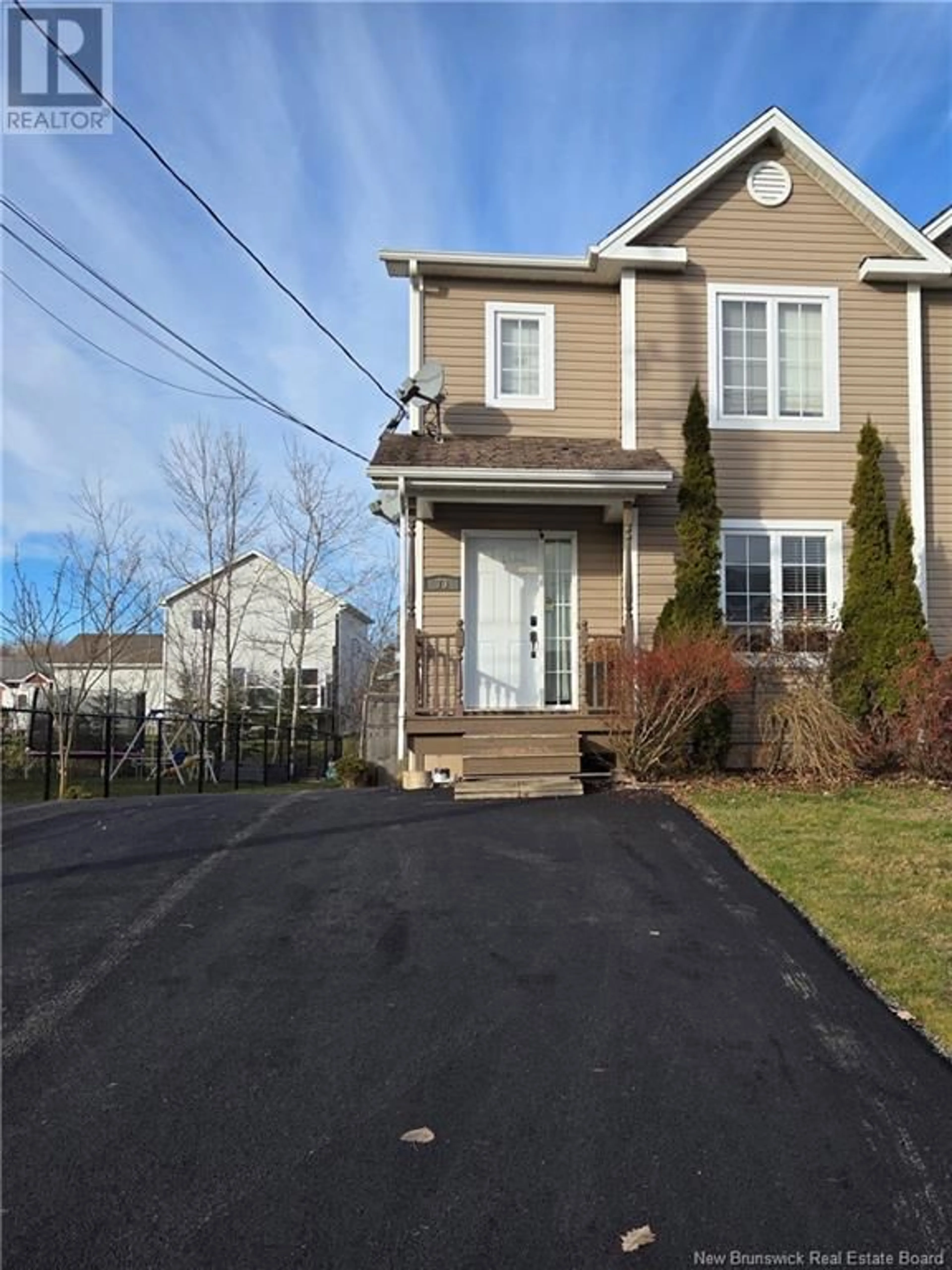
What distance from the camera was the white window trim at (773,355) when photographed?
36.2 feet

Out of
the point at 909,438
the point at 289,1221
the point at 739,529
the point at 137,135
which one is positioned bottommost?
the point at 289,1221

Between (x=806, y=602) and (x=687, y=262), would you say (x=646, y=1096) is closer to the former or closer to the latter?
(x=806, y=602)

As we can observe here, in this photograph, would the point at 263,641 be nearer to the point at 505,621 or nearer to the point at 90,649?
the point at 90,649

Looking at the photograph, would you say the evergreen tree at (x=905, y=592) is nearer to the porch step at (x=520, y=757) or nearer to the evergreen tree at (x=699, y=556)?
the evergreen tree at (x=699, y=556)

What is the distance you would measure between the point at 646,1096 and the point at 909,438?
10.2m

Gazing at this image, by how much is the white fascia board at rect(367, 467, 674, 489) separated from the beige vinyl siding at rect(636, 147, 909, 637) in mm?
874

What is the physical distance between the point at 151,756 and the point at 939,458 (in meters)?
18.0

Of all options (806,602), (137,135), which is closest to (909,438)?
(806,602)

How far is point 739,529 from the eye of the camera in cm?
1093

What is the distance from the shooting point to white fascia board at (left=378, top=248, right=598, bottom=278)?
35.9 feet

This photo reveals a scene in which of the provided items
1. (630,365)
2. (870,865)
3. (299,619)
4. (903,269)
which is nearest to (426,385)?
(630,365)

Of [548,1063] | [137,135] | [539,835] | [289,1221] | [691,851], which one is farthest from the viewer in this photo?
[137,135]

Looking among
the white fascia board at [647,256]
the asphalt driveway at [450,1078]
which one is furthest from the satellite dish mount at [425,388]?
the asphalt driveway at [450,1078]

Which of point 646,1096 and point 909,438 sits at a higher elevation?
point 909,438
